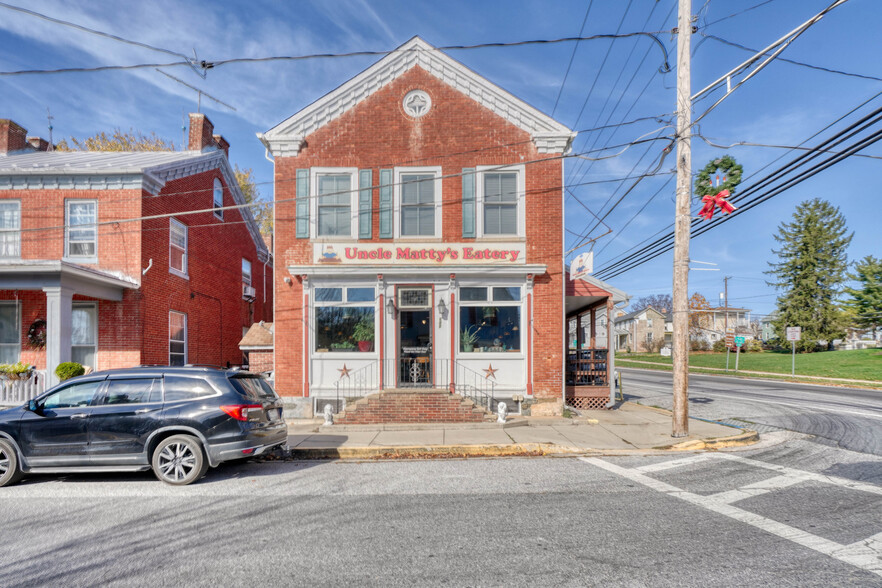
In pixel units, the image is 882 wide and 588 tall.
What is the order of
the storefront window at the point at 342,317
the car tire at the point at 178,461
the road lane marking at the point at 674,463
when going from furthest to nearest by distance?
1. the storefront window at the point at 342,317
2. the road lane marking at the point at 674,463
3. the car tire at the point at 178,461

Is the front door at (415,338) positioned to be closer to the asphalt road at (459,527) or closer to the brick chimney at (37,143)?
the asphalt road at (459,527)

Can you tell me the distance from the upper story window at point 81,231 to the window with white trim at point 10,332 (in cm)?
209

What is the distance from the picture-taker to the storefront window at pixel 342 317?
1313cm

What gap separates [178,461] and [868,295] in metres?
53.6

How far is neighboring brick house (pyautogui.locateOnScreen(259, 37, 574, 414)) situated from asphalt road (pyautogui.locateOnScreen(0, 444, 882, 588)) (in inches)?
198

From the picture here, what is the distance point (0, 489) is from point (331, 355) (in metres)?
6.94

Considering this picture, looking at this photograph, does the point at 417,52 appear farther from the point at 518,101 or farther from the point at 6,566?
the point at 6,566

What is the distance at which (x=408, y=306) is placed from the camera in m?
13.1

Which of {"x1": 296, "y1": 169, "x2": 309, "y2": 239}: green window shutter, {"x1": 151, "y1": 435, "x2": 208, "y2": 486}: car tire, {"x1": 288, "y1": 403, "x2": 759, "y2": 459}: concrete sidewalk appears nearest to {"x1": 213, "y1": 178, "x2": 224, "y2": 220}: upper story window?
{"x1": 296, "y1": 169, "x2": 309, "y2": 239}: green window shutter

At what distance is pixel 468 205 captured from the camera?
43.4ft

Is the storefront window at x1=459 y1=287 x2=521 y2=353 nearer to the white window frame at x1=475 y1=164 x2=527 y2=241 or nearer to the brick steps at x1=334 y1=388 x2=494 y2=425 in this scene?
the white window frame at x1=475 y1=164 x2=527 y2=241

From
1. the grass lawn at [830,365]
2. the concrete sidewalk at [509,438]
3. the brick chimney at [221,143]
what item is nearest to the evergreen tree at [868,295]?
the grass lawn at [830,365]

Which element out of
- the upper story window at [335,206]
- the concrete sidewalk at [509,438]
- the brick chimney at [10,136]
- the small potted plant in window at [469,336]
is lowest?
the concrete sidewalk at [509,438]

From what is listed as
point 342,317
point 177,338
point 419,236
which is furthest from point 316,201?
point 177,338
